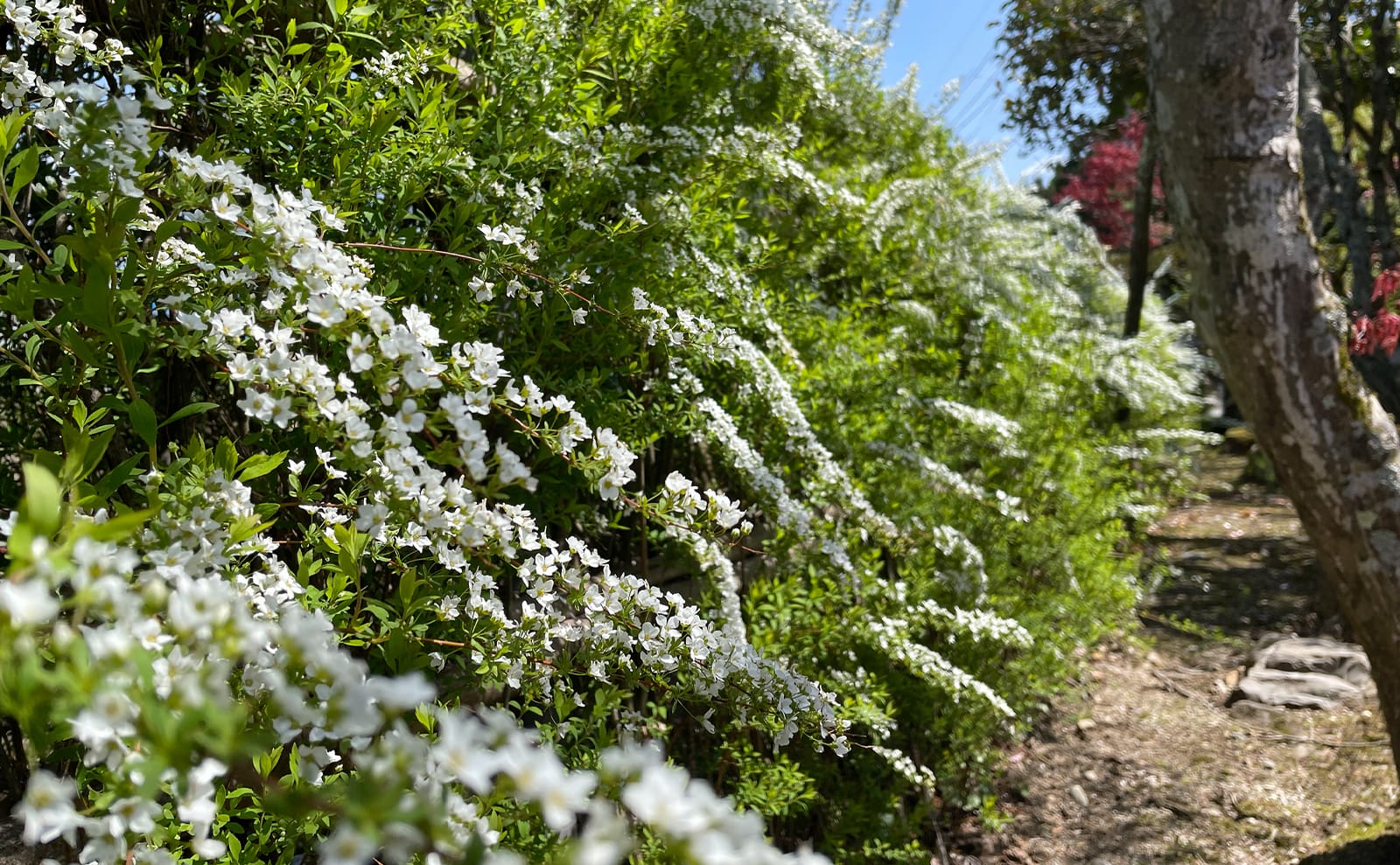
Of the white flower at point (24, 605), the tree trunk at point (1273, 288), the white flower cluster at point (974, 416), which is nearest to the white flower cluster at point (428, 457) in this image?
the white flower at point (24, 605)

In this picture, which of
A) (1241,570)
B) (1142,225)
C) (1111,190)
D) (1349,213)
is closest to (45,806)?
(1142,225)

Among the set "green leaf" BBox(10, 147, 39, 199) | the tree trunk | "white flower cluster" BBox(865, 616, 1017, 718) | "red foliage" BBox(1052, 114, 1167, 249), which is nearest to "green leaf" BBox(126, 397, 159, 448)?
"green leaf" BBox(10, 147, 39, 199)

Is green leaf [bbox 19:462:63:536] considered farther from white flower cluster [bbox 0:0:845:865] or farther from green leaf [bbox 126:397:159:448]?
green leaf [bbox 126:397:159:448]

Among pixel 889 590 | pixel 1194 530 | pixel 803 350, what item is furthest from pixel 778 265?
pixel 1194 530

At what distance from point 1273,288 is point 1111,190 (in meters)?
13.0

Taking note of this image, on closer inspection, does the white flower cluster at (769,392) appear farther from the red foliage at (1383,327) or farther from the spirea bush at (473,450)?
the red foliage at (1383,327)

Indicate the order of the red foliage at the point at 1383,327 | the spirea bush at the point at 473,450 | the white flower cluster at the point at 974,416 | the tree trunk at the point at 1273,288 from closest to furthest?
the spirea bush at the point at 473,450 < the tree trunk at the point at 1273,288 < the white flower cluster at the point at 974,416 < the red foliage at the point at 1383,327

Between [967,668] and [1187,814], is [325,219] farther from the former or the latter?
[1187,814]

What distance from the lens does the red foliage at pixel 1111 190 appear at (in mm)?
13633

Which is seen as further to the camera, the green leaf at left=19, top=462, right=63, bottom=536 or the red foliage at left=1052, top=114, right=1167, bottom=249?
the red foliage at left=1052, top=114, right=1167, bottom=249

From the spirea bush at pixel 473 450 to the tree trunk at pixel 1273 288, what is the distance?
89cm

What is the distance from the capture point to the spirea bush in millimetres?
629

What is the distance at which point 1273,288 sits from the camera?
2564mm

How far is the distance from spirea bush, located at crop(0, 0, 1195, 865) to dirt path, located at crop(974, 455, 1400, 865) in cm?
36
